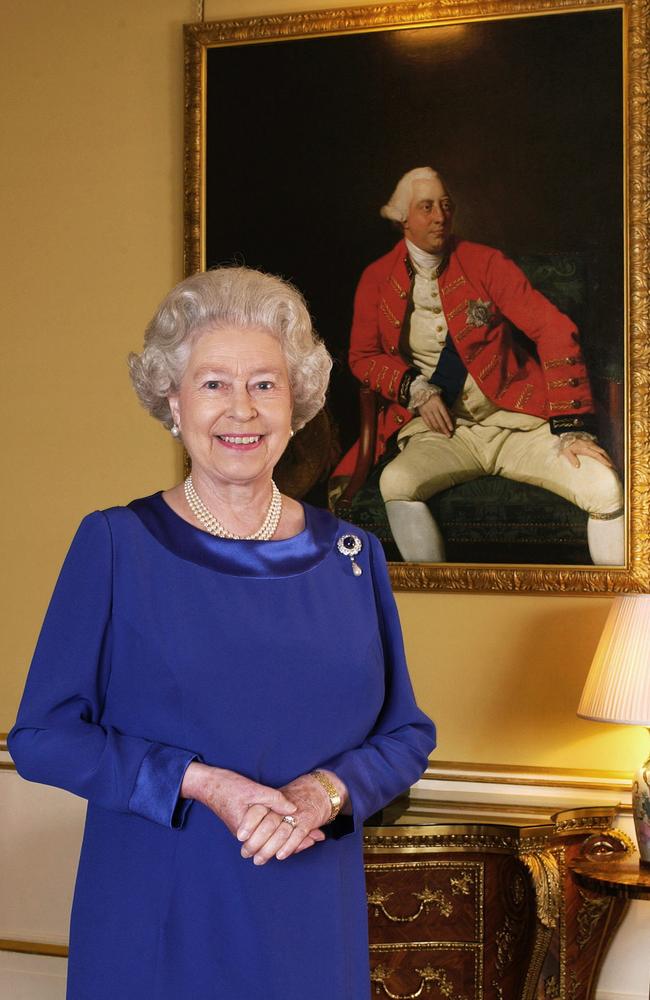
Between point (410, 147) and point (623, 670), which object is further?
point (410, 147)

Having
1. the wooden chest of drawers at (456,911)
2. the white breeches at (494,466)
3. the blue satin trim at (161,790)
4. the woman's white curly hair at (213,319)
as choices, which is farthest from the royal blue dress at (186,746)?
the white breeches at (494,466)

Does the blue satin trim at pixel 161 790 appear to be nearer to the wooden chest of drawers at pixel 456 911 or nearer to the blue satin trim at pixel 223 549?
the blue satin trim at pixel 223 549

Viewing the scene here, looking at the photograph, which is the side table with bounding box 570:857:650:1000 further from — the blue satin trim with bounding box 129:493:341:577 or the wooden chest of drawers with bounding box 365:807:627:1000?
the blue satin trim with bounding box 129:493:341:577

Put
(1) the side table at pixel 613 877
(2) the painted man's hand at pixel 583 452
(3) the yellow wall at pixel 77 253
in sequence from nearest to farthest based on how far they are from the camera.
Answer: (1) the side table at pixel 613 877, (2) the painted man's hand at pixel 583 452, (3) the yellow wall at pixel 77 253

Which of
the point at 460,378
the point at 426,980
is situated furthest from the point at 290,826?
the point at 460,378

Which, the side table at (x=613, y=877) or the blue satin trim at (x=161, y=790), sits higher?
the blue satin trim at (x=161, y=790)

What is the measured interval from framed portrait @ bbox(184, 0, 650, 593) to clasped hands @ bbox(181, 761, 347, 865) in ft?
7.70

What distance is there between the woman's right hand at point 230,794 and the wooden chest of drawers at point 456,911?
180cm

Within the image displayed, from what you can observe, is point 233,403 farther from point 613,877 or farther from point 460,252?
point 460,252

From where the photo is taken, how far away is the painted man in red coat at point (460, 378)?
411 cm

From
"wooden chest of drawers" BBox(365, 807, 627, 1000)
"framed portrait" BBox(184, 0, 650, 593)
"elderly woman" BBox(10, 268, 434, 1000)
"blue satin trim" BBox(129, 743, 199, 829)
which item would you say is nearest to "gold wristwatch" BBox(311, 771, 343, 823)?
"elderly woman" BBox(10, 268, 434, 1000)

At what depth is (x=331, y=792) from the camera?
6.53 feet

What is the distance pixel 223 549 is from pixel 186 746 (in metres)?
0.35

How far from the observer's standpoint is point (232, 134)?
4551 millimetres
